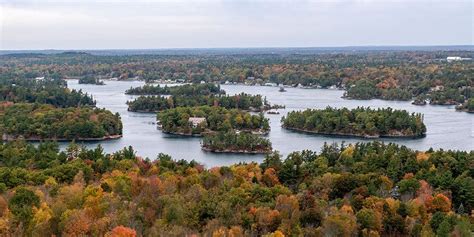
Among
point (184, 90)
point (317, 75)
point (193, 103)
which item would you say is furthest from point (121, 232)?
point (317, 75)

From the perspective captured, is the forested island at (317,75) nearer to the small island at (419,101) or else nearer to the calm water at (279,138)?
the small island at (419,101)

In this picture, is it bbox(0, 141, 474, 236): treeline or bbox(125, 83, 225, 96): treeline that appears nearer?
bbox(0, 141, 474, 236): treeline

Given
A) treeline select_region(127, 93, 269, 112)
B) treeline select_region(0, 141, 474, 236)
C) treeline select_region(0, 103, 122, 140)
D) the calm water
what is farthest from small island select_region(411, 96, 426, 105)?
treeline select_region(0, 141, 474, 236)

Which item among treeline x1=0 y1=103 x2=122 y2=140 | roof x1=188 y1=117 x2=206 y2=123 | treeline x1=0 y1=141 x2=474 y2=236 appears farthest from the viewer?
roof x1=188 y1=117 x2=206 y2=123

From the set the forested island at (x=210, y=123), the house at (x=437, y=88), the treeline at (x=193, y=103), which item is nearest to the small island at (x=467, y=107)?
the house at (x=437, y=88)

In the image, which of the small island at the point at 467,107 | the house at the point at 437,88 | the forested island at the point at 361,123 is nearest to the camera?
the forested island at the point at 361,123

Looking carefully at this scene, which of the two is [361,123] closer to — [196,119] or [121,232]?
[196,119]

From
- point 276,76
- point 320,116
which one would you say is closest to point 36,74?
point 276,76

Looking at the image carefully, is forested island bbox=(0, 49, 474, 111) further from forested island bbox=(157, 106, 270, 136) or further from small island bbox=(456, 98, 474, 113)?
forested island bbox=(157, 106, 270, 136)
